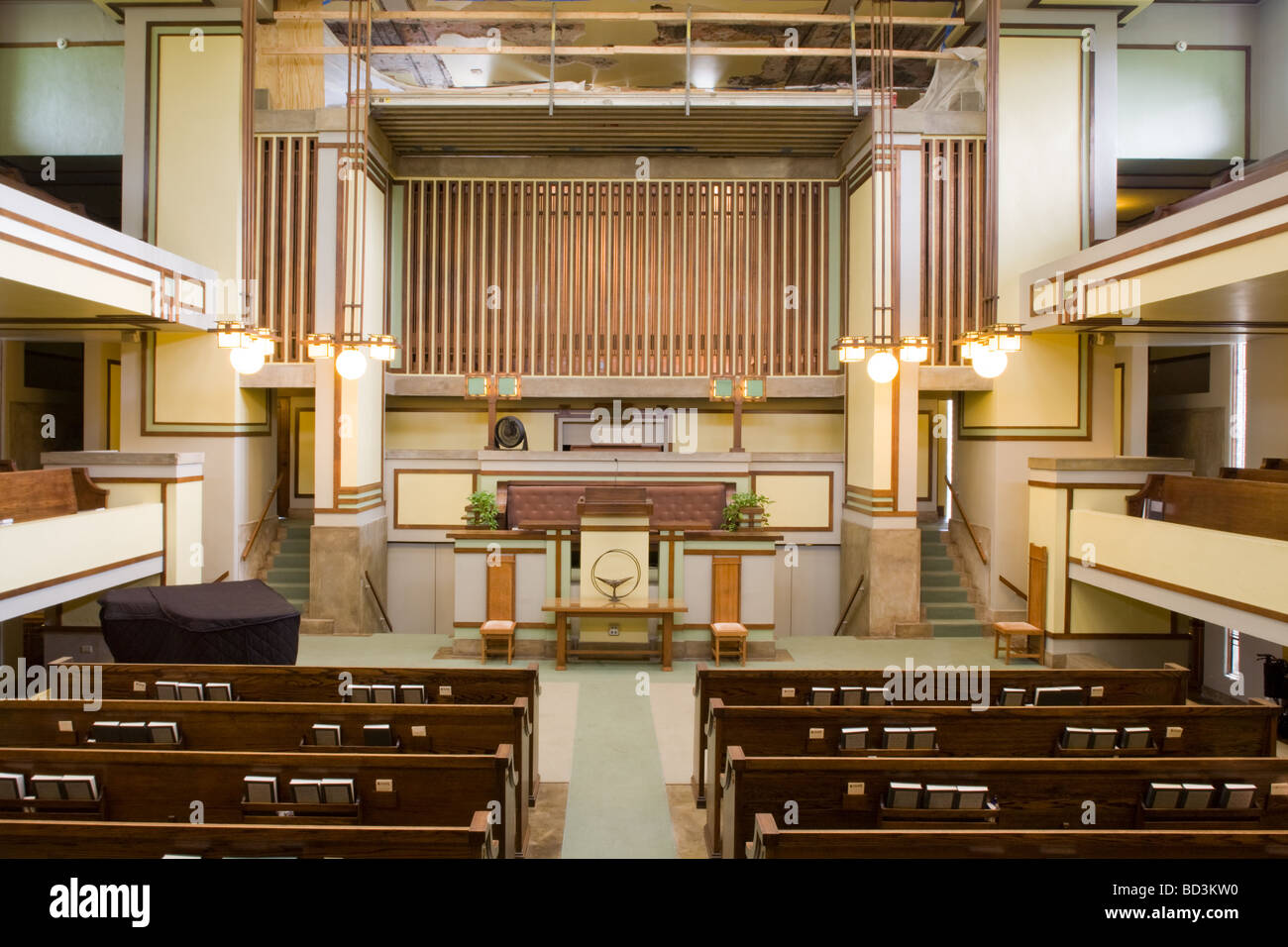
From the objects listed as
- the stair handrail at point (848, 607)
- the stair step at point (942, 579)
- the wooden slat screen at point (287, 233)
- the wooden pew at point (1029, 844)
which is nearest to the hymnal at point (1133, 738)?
the wooden pew at point (1029, 844)

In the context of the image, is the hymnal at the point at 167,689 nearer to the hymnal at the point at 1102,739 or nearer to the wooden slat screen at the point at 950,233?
the hymnal at the point at 1102,739

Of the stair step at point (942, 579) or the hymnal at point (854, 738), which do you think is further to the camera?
the stair step at point (942, 579)

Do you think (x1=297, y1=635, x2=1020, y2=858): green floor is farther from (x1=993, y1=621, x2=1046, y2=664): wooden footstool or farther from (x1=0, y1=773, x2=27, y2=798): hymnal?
(x1=0, y1=773, x2=27, y2=798): hymnal

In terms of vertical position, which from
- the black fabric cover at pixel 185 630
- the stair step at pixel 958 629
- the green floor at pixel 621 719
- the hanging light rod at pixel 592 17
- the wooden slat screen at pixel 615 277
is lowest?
the green floor at pixel 621 719

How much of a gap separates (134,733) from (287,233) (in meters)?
7.27

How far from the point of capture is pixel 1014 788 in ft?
12.9

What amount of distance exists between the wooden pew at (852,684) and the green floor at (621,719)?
46 cm

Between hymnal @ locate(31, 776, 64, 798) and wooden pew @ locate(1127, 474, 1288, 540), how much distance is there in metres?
7.93

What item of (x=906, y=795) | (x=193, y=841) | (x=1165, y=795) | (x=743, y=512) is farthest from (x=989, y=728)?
(x=743, y=512)

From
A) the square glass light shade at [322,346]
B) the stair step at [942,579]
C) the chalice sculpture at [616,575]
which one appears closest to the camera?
the square glass light shade at [322,346]

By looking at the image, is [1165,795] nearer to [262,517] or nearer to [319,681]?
[319,681]

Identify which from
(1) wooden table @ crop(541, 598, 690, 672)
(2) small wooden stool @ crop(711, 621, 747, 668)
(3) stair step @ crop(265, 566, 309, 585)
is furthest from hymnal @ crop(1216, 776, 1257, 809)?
(3) stair step @ crop(265, 566, 309, 585)

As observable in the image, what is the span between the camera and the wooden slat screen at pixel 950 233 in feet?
32.8

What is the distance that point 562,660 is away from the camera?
8.29 metres
